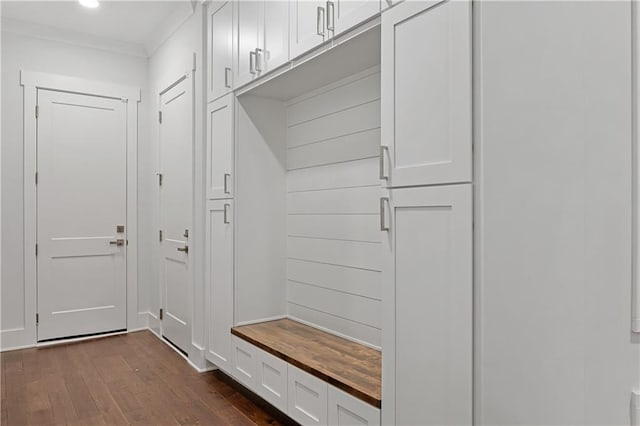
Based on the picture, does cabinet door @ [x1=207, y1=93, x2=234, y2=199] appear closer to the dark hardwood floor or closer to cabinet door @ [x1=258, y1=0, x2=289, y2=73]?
cabinet door @ [x1=258, y1=0, x2=289, y2=73]

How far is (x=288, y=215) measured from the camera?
3.12 m

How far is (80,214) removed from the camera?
406 cm

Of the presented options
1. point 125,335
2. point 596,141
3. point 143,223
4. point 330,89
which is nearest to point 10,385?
point 125,335

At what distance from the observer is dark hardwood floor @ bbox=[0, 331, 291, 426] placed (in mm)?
2506

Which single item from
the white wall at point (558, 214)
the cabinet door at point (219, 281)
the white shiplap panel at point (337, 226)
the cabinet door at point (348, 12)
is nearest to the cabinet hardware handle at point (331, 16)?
the cabinet door at point (348, 12)

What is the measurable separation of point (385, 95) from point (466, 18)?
0.41 meters

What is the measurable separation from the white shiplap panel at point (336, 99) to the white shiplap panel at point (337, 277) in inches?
37.6

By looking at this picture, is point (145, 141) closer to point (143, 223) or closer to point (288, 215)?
point (143, 223)

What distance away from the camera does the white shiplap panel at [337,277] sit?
2.42 m

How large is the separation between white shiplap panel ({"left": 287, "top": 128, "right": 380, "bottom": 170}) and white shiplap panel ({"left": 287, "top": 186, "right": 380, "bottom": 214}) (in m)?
0.19

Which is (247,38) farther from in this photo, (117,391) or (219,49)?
(117,391)

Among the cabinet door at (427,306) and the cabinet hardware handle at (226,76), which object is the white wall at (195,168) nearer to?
the cabinet hardware handle at (226,76)

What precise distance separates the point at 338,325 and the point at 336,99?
1358mm

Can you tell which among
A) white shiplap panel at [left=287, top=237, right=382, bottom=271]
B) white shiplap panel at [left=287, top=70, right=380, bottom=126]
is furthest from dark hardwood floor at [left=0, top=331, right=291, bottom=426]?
white shiplap panel at [left=287, top=70, right=380, bottom=126]
